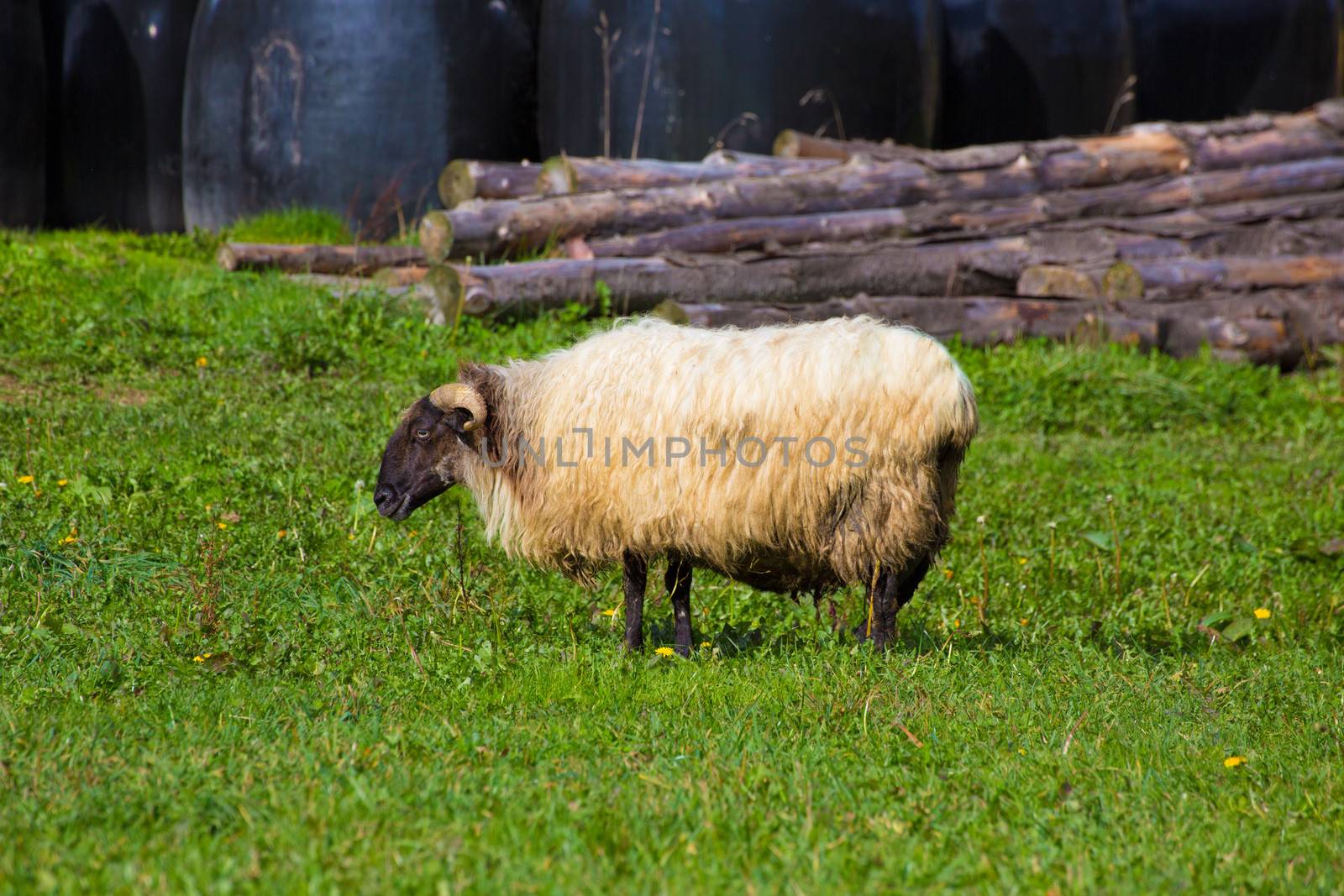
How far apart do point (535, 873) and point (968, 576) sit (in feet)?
13.8

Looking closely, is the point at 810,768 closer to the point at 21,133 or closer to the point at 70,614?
the point at 70,614

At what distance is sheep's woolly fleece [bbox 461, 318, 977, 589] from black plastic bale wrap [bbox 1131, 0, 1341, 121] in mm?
12659

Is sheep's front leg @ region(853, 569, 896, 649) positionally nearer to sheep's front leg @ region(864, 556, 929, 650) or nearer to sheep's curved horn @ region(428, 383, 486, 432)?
sheep's front leg @ region(864, 556, 929, 650)

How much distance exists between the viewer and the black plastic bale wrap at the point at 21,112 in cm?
1416

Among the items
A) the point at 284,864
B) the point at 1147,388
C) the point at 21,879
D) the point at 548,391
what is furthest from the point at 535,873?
the point at 1147,388

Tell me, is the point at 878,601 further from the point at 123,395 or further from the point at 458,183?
the point at 458,183

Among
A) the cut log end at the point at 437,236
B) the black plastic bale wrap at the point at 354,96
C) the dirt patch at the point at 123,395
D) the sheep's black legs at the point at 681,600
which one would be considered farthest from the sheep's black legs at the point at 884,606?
the black plastic bale wrap at the point at 354,96

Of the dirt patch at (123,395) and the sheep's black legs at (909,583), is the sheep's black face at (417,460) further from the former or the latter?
the dirt patch at (123,395)

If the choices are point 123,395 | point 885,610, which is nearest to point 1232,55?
point 123,395

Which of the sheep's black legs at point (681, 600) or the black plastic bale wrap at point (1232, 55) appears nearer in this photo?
the sheep's black legs at point (681, 600)

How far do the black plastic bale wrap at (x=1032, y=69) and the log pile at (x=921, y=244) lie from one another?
7.55 ft

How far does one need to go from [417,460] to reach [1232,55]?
13.7 m

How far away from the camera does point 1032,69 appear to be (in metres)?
15.7

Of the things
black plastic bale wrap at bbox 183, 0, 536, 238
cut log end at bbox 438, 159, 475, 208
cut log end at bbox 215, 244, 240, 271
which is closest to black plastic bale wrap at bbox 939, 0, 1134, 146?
black plastic bale wrap at bbox 183, 0, 536, 238
